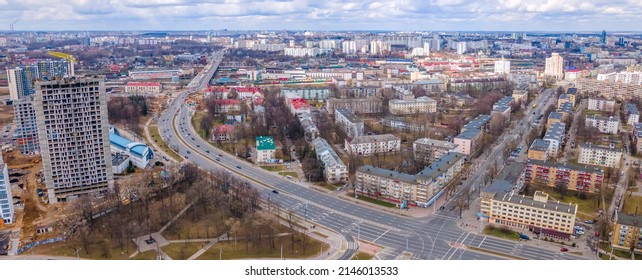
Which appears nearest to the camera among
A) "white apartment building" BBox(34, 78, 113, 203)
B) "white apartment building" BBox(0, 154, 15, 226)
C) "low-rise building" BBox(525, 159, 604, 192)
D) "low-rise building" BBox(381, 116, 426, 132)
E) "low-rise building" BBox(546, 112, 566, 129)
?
"white apartment building" BBox(0, 154, 15, 226)

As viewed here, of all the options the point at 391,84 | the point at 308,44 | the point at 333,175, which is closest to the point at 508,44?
the point at 308,44

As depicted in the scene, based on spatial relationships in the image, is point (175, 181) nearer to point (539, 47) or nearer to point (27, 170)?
point (27, 170)

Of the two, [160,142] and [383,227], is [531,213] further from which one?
[160,142]

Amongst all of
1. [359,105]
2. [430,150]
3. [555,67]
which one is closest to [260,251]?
[430,150]

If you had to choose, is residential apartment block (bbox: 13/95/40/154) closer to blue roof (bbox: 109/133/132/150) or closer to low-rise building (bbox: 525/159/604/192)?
blue roof (bbox: 109/133/132/150)

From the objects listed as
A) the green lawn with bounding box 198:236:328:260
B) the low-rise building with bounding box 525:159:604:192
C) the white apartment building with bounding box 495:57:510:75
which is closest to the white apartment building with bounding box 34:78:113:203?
the green lawn with bounding box 198:236:328:260

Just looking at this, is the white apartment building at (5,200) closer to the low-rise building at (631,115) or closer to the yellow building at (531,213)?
the yellow building at (531,213)
